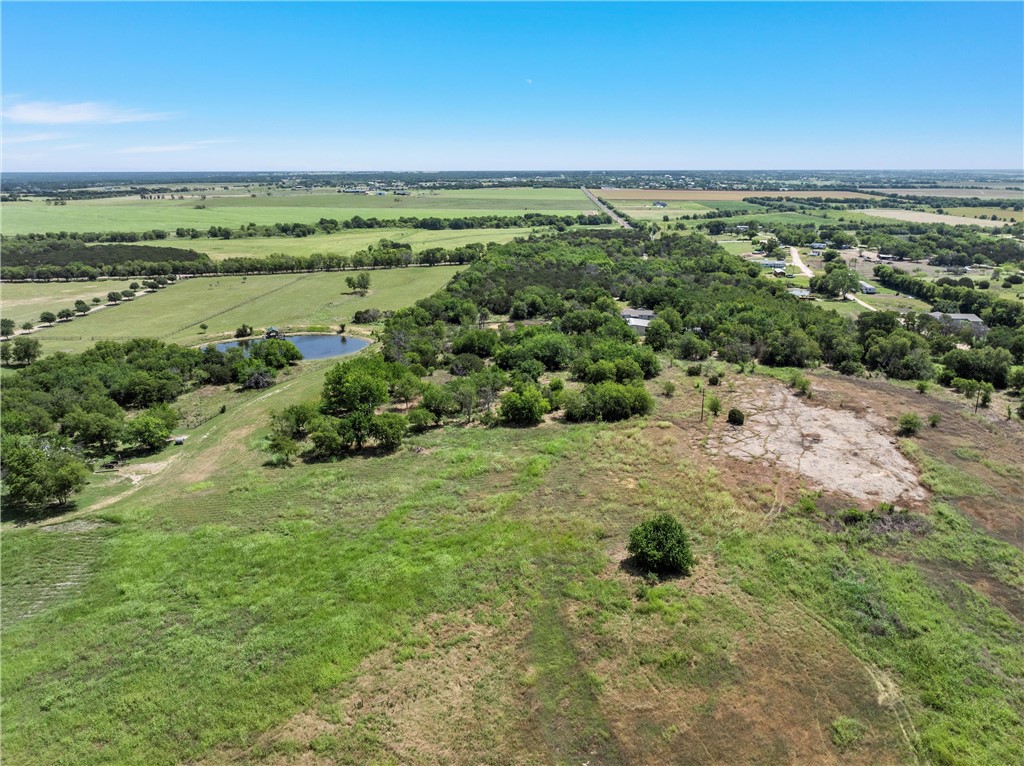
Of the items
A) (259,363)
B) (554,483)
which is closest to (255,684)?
(554,483)

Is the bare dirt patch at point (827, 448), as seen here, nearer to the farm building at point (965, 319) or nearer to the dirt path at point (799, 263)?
the farm building at point (965, 319)

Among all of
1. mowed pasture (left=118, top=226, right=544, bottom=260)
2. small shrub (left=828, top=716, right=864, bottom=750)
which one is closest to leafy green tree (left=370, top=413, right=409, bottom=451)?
small shrub (left=828, top=716, right=864, bottom=750)

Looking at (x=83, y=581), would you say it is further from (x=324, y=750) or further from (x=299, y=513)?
(x=324, y=750)

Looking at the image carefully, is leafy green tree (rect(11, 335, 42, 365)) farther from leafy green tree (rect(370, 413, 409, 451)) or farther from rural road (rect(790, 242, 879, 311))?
rural road (rect(790, 242, 879, 311))

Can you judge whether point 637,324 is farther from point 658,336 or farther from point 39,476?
point 39,476

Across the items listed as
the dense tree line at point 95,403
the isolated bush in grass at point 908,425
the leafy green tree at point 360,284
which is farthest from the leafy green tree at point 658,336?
the leafy green tree at point 360,284

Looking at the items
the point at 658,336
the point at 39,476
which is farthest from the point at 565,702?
the point at 658,336
